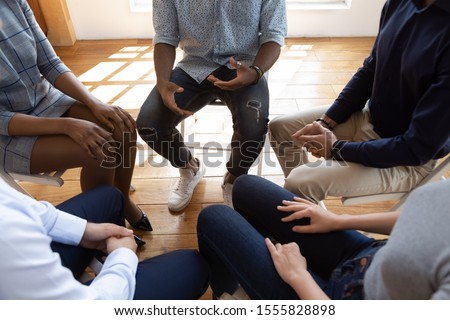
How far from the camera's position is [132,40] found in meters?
2.78

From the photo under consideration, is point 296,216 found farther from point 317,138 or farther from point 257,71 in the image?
point 257,71

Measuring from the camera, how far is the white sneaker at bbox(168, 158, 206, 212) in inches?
62.1

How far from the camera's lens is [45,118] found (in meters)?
1.14

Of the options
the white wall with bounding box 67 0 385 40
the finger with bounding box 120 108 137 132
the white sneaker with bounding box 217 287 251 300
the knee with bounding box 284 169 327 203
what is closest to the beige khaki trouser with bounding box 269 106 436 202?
the knee with bounding box 284 169 327 203

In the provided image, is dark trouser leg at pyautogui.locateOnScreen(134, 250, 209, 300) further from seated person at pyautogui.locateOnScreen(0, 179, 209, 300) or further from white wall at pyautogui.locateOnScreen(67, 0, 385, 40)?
white wall at pyautogui.locateOnScreen(67, 0, 385, 40)

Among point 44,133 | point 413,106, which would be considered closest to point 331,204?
point 413,106

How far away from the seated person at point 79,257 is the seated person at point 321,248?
0.13 metres

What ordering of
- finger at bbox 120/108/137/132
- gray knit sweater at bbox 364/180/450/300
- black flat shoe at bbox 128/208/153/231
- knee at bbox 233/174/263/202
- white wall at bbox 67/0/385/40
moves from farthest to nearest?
white wall at bbox 67/0/385/40
black flat shoe at bbox 128/208/153/231
finger at bbox 120/108/137/132
knee at bbox 233/174/263/202
gray knit sweater at bbox 364/180/450/300

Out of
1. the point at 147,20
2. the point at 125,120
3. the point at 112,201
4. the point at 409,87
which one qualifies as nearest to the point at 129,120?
the point at 125,120

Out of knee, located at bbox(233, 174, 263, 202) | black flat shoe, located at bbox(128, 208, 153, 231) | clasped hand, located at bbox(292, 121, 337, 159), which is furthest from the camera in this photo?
black flat shoe, located at bbox(128, 208, 153, 231)

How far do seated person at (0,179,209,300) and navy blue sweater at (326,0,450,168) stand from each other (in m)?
0.65

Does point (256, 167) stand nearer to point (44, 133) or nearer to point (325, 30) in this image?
point (44, 133)

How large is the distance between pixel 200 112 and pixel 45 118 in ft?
3.67

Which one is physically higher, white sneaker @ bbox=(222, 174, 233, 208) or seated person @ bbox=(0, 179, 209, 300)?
seated person @ bbox=(0, 179, 209, 300)
